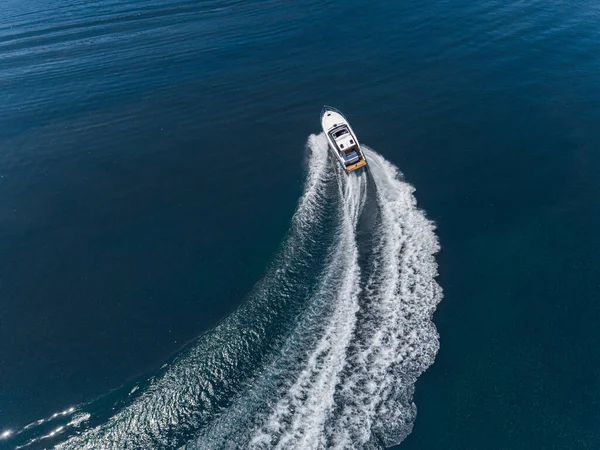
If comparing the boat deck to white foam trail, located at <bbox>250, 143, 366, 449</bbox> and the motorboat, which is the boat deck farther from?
white foam trail, located at <bbox>250, 143, 366, 449</bbox>

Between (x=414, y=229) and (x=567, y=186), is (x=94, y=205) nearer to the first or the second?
(x=414, y=229)

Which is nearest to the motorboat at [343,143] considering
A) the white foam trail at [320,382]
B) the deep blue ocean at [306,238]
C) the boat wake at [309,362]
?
the deep blue ocean at [306,238]

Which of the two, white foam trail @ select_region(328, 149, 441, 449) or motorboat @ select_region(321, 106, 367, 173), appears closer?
white foam trail @ select_region(328, 149, 441, 449)

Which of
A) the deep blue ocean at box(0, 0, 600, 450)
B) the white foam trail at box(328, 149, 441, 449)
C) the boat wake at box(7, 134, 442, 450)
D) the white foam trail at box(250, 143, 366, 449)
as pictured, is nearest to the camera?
the white foam trail at box(250, 143, 366, 449)

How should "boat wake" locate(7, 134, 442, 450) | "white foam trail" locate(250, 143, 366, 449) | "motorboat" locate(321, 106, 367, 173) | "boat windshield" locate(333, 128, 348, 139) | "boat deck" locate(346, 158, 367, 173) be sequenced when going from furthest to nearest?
"boat windshield" locate(333, 128, 348, 139)
"motorboat" locate(321, 106, 367, 173)
"boat deck" locate(346, 158, 367, 173)
"boat wake" locate(7, 134, 442, 450)
"white foam trail" locate(250, 143, 366, 449)

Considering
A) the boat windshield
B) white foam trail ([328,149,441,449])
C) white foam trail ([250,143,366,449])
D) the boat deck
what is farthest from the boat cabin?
white foam trail ([250,143,366,449])

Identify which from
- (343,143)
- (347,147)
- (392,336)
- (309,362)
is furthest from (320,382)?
(343,143)

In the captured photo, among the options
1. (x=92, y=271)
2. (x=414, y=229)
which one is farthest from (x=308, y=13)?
(x=92, y=271)

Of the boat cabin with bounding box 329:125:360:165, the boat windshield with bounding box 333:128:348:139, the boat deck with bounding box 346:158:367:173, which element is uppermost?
the boat windshield with bounding box 333:128:348:139
